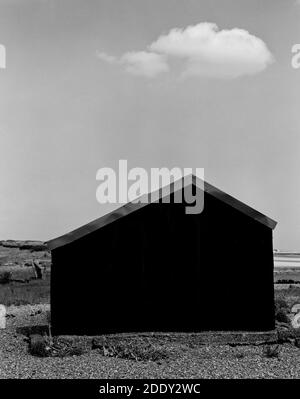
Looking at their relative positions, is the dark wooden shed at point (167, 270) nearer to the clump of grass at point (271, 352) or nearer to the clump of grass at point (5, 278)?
the clump of grass at point (271, 352)

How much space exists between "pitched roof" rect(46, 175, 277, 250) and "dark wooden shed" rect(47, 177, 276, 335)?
0.03 meters

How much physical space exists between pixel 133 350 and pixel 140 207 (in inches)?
147

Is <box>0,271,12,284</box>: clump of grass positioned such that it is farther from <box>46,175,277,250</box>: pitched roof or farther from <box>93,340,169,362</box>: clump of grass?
<box>93,340,169,362</box>: clump of grass

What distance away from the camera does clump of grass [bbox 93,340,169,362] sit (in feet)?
43.4

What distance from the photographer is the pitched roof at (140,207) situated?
583 inches

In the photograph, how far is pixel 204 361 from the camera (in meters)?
13.0

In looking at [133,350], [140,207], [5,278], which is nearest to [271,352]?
[133,350]

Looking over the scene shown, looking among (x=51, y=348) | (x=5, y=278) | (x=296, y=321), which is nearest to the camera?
(x=51, y=348)

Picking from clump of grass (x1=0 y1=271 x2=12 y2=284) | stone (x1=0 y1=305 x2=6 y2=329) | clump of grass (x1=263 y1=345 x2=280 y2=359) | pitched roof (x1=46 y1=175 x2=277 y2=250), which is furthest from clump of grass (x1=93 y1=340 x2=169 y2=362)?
clump of grass (x1=0 y1=271 x2=12 y2=284)

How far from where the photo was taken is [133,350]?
13.6 metres

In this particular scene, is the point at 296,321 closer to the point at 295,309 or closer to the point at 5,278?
the point at 295,309

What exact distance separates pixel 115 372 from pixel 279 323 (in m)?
7.41

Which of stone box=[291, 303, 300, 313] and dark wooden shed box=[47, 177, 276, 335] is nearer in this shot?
dark wooden shed box=[47, 177, 276, 335]
